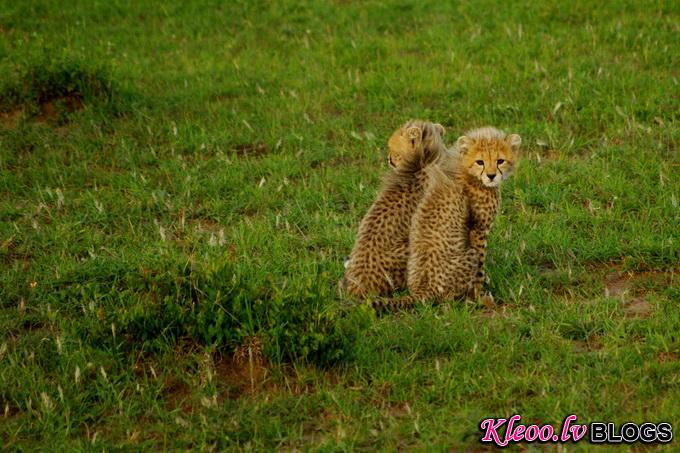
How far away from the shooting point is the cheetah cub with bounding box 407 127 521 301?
7504mm

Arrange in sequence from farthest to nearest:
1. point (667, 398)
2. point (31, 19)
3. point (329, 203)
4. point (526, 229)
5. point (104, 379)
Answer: point (31, 19), point (329, 203), point (526, 229), point (104, 379), point (667, 398)

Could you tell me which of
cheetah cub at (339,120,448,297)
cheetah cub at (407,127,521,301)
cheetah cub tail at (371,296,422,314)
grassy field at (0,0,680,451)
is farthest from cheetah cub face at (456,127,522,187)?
cheetah cub tail at (371,296,422,314)

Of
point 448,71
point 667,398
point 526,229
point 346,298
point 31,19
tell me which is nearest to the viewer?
point 667,398

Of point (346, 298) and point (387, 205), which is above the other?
point (387, 205)

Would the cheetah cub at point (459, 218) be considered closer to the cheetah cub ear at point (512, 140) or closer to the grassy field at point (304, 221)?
the cheetah cub ear at point (512, 140)

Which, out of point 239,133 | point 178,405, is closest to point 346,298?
point 178,405

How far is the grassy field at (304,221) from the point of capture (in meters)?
6.20

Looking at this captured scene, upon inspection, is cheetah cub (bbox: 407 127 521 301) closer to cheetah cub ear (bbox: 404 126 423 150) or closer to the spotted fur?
the spotted fur

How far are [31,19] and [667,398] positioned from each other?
12283 mm

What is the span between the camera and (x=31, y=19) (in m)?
15.3

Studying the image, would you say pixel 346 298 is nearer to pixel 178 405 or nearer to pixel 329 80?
pixel 178 405

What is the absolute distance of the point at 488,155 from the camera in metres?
7.69

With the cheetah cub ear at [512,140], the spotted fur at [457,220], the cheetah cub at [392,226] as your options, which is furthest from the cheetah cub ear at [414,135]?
the cheetah cub ear at [512,140]

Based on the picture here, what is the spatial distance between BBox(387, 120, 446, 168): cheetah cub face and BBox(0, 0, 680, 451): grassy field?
985mm
